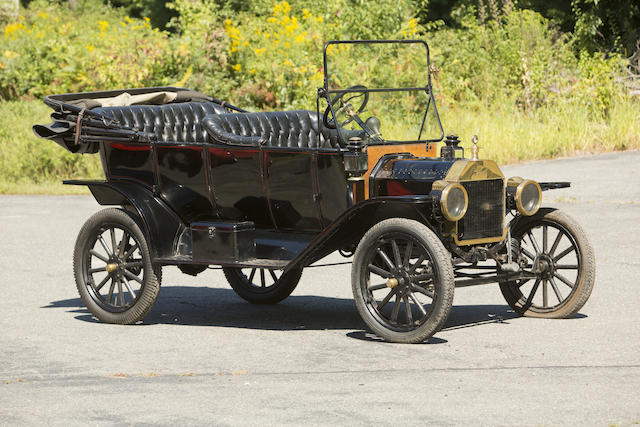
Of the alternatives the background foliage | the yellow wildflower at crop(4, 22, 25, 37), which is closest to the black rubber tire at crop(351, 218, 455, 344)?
the background foliage

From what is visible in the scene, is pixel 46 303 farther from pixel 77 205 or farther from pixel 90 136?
pixel 77 205

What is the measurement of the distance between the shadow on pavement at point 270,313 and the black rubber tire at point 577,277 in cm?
16

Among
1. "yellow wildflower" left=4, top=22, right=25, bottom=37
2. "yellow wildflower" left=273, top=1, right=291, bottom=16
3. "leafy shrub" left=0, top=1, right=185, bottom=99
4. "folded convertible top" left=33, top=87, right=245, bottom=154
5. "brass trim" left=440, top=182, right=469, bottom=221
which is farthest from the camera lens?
"yellow wildflower" left=4, top=22, right=25, bottom=37

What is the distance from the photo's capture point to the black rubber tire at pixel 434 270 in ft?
21.6

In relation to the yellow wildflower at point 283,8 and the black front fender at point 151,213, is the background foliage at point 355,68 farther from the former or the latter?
the black front fender at point 151,213

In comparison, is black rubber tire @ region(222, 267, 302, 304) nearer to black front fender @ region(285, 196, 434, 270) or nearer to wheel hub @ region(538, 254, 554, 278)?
black front fender @ region(285, 196, 434, 270)

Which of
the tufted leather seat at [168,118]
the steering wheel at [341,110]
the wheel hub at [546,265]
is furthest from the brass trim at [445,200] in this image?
the tufted leather seat at [168,118]

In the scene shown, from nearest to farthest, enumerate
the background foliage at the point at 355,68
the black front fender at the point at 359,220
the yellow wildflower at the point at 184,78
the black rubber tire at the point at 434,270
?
1. the black rubber tire at the point at 434,270
2. the black front fender at the point at 359,220
3. the background foliage at the point at 355,68
4. the yellow wildflower at the point at 184,78

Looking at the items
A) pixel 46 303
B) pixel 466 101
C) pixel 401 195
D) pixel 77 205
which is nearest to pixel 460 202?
pixel 401 195

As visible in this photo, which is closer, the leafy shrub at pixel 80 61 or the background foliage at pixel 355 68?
the background foliage at pixel 355 68

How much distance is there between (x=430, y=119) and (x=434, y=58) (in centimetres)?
1342

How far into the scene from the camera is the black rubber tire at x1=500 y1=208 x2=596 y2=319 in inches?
288

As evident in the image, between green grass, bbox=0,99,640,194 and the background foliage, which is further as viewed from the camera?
the background foliage

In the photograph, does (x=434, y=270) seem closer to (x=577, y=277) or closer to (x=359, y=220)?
(x=359, y=220)
